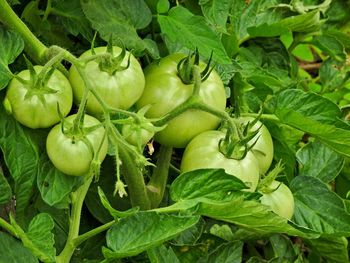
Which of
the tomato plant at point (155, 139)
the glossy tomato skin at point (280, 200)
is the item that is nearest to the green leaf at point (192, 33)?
the tomato plant at point (155, 139)

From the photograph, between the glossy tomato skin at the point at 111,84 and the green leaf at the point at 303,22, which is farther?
the green leaf at the point at 303,22

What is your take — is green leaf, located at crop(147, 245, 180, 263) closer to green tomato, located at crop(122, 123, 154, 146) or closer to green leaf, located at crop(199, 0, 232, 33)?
green tomato, located at crop(122, 123, 154, 146)

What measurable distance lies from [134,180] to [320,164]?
1.45 ft

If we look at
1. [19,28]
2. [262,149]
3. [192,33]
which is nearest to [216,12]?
[192,33]

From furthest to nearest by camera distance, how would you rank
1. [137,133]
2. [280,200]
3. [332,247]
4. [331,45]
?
[331,45]
[332,247]
[280,200]
[137,133]

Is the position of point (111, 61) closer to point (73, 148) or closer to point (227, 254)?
point (73, 148)

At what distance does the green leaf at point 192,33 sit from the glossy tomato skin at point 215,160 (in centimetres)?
11

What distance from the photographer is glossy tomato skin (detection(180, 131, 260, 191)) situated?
0.94 meters

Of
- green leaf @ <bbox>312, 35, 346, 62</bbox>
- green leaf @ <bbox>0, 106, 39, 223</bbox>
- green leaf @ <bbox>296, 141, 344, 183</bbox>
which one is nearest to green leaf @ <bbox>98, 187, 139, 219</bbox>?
green leaf @ <bbox>0, 106, 39, 223</bbox>

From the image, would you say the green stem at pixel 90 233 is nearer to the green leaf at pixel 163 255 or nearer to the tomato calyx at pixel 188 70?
the green leaf at pixel 163 255

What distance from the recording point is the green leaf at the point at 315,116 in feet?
3.23

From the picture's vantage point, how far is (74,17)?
3.57 feet

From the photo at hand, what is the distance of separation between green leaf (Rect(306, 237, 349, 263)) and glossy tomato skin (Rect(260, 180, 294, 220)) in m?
0.20

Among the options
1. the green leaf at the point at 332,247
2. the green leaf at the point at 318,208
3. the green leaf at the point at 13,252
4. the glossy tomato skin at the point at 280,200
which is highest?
the green leaf at the point at 13,252
